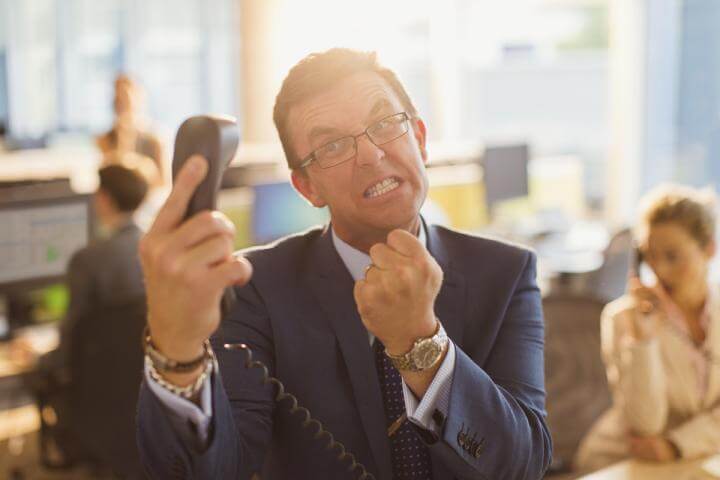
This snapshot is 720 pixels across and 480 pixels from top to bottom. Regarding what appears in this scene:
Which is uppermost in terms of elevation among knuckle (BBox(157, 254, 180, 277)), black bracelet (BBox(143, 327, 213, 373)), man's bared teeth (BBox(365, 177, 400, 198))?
man's bared teeth (BBox(365, 177, 400, 198))

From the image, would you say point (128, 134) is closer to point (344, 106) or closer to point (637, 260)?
point (637, 260)

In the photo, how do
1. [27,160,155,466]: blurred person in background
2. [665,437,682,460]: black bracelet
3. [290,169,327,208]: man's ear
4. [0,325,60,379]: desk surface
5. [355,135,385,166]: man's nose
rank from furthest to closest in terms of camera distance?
[0,325,60,379]: desk surface < [27,160,155,466]: blurred person in background < [665,437,682,460]: black bracelet < [290,169,327,208]: man's ear < [355,135,385,166]: man's nose

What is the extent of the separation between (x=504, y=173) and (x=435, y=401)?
4.81m

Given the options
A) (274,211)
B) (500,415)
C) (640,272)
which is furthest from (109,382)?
(500,415)

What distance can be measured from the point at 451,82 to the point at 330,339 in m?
7.85

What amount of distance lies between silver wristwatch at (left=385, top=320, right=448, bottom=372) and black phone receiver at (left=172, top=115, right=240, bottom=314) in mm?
236

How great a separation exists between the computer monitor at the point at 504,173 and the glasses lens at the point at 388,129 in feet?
14.5

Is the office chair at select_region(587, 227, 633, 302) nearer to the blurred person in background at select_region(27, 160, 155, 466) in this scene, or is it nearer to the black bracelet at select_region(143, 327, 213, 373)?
the blurred person in background at select_region(27, 160, 155, 466)

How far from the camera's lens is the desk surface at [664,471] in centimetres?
182

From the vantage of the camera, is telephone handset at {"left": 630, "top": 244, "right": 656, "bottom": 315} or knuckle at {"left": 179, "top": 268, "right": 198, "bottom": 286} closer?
knuckle at {"left": 179, "top": 268, "right": 198, "bottom": 286}

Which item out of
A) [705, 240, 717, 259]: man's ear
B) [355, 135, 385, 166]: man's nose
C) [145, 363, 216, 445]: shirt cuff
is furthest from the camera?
[705, 240, 717, 259]: man's ear

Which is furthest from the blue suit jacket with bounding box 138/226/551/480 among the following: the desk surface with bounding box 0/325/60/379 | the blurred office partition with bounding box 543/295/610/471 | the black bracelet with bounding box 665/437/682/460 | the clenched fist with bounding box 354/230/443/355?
the desk surface with bounding box 0/325/60/379

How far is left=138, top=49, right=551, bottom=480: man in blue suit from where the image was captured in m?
1.05

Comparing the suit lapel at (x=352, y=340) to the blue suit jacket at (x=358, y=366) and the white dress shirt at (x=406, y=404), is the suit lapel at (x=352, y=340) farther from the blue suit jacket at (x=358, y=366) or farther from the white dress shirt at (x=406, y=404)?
the white dress shirt at (x=406, y=404)
